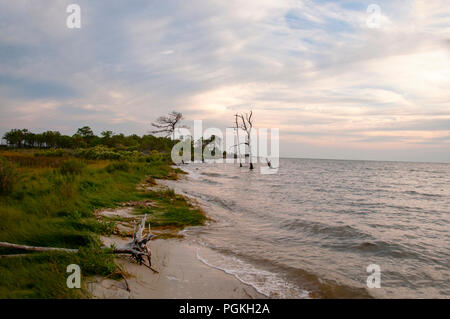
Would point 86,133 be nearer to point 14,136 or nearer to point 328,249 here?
point 14,136

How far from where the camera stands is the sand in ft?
12.4

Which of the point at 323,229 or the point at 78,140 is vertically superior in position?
the point at 78,140

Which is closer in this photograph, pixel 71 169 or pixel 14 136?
pixel 71 169

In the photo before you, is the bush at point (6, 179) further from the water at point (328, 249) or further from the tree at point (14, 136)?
the tree at point (14, 136)

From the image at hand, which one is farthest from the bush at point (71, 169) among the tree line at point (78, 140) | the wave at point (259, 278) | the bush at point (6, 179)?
the tree line at point (78, 140)

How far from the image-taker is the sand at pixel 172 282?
378cm

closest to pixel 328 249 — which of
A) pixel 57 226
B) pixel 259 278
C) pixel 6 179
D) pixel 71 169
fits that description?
pixel 259 278

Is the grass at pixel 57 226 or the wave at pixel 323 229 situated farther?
the wave at pixel 323 229

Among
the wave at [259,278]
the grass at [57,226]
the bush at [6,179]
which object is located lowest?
the wave at [259,278]

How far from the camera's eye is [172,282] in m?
4.36

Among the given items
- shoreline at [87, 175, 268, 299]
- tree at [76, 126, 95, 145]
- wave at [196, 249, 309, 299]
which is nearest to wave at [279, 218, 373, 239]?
wave at [196, 249, 309, 299]

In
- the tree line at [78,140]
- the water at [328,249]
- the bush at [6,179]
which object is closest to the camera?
the water at [328,249]
